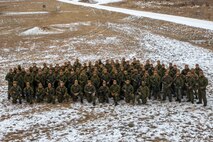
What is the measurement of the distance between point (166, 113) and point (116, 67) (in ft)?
17.0

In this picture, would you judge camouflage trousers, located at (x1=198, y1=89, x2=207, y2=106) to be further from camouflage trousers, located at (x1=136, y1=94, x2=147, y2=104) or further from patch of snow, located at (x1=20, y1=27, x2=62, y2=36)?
patch of snow, located at (x1=20, y1=27, x2=62, y2=36)

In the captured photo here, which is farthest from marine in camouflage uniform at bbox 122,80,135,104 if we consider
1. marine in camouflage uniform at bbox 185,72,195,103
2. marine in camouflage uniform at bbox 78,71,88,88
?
marine in camouflage uniform at bbox 185,72,195,103

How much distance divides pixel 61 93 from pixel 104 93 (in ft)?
7.60

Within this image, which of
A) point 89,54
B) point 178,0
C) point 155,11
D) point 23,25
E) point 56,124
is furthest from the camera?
point 178,0

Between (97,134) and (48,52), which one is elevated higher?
(48,52)

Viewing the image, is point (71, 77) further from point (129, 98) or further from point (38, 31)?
point (38, 31)

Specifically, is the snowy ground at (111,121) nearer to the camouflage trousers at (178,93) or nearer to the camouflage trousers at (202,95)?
the camouflage trousers at (202,95)

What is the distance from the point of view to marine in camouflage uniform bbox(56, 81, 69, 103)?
20125 mm

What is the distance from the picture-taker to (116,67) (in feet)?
72.3

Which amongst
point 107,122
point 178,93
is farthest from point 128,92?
point 107,122

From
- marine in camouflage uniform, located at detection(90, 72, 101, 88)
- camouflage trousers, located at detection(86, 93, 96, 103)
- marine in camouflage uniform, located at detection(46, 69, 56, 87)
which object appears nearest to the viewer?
camouflage trousers, located at detection(86, 93, 96, 103)

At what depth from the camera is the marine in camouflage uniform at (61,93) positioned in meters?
20.1

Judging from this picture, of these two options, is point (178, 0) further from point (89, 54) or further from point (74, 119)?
point (74, 119)

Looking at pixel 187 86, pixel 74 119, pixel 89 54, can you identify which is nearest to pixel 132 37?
pixel 89 54
